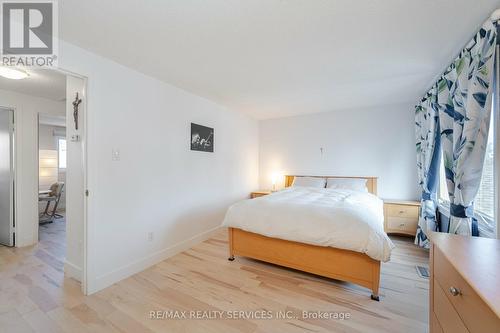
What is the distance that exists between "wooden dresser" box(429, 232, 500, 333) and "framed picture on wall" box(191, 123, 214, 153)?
110 inches

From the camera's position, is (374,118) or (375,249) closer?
(375,249)

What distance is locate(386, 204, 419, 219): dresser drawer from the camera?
3204mm

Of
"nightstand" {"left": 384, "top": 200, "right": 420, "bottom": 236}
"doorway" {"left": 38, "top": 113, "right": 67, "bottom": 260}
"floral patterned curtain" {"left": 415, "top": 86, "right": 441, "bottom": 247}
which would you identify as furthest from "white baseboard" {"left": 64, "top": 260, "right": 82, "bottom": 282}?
"nightstand" {"left": 384, "top": 200, "right": 420, "bottom": 236}

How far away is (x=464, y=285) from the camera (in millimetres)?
846

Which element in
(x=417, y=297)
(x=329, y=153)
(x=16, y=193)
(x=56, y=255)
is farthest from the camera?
(x=329, y=153)

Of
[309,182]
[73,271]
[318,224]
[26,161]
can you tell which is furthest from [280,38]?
[26,161]

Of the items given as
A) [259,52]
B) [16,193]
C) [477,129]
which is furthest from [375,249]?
[16,193]

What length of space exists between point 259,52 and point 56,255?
351cm

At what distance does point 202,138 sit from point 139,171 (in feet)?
3.71

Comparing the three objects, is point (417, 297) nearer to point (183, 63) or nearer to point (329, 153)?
point (329, 153)

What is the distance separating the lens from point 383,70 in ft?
7.63

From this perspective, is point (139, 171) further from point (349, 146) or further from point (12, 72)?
point (349, 146)

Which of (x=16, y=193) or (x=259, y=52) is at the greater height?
(x=259, y=52)

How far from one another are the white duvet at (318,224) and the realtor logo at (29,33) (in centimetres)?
228
